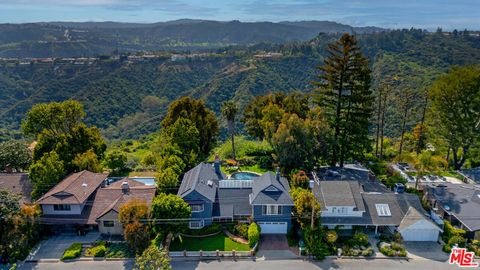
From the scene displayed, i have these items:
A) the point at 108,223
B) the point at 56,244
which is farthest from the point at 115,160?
the point at 56,244

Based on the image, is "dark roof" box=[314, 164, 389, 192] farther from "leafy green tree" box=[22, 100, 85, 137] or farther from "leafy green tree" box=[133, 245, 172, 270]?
"leafy green tree" box=[22, 100, 85, 137]

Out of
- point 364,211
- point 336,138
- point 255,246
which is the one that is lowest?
point 255,246

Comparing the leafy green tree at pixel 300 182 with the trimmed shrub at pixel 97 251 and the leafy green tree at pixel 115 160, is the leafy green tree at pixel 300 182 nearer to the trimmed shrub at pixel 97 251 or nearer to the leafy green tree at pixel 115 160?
the trimmed shrub at pixel 97 251

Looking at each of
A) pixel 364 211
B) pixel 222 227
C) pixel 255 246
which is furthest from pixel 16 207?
pixel 364 211

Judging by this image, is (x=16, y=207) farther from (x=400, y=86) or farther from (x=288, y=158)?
(x=400, y=86)

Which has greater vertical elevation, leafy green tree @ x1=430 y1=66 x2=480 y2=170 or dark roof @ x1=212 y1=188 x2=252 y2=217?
leafy green tree @ x1=430 y1=66 x2=480 y2=170

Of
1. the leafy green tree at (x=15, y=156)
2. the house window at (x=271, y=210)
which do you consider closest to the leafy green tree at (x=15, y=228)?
the leafy green tree at (x=15, y=156)

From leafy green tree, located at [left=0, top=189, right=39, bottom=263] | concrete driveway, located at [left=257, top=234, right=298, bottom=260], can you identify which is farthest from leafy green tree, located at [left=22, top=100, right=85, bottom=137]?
concrete driveway, located at [left=257, top=234, right=298, bottom=260]
